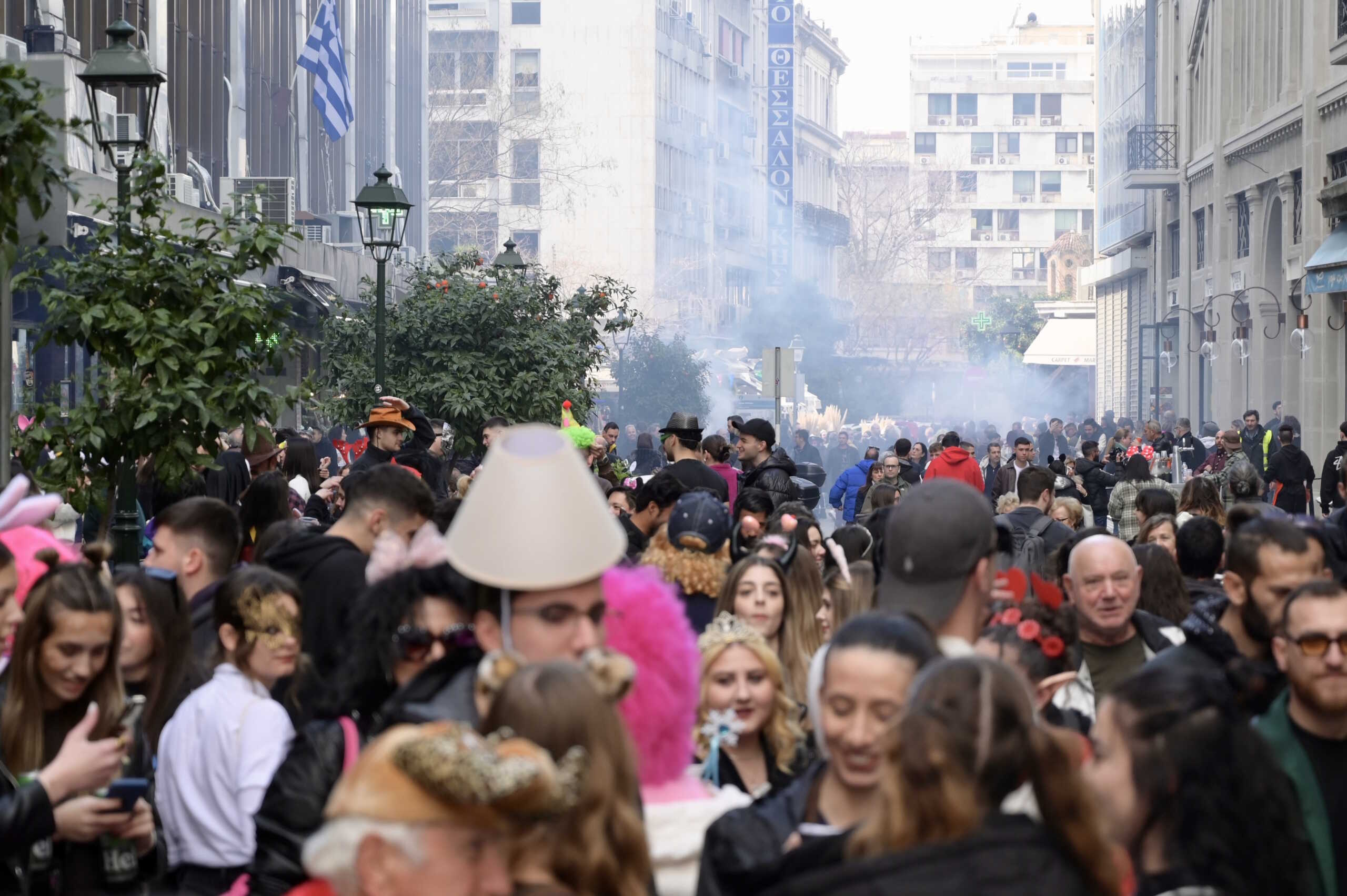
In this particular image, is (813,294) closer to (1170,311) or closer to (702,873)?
(1170,311)

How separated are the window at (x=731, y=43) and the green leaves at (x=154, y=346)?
316 ft

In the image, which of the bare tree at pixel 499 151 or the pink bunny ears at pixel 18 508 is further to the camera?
the bare tree at pixel 499 151

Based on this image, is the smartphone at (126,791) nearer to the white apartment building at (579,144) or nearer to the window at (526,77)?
the white apartment building at (579,144)

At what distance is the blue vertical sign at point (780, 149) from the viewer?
106 m

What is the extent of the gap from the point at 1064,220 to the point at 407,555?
14902 centimetres

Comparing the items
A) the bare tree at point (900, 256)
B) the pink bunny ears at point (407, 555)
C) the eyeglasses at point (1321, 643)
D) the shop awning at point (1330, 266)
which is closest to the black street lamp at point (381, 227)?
the pink bunny ears at point (407, 555)

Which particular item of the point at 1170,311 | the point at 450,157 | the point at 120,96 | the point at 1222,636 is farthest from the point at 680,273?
the point at 1222,636

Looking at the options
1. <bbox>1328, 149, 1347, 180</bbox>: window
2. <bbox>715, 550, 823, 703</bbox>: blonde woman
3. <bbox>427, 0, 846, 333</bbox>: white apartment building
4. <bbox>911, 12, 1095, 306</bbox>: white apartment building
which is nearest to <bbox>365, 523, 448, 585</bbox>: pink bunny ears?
<bbox>715, 550, 823, 703</bbox>: blonde woman

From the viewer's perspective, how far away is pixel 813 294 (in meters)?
85.6

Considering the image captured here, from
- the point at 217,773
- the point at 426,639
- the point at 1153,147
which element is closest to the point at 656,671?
the point at 426,639

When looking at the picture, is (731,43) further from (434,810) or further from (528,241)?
(434,810)

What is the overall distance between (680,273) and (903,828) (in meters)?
90.6

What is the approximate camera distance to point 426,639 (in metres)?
4.00

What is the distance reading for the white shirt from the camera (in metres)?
5.02
